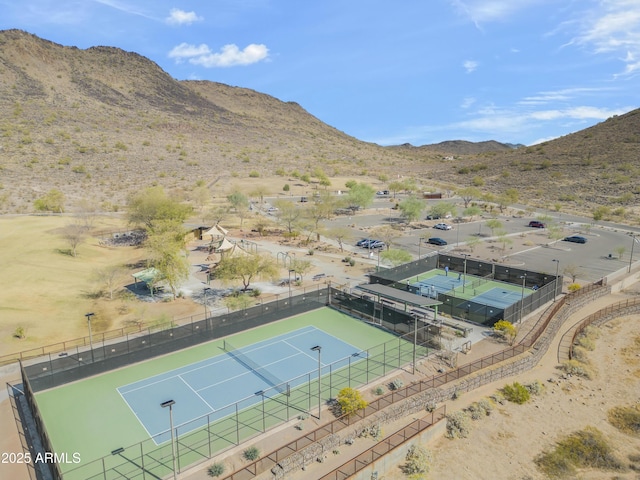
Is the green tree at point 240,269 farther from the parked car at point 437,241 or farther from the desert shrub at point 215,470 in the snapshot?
the parked car at point 437,241

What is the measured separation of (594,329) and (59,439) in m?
34.4

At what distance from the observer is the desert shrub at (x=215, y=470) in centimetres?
1654

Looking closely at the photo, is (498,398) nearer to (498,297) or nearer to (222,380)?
(222,380)

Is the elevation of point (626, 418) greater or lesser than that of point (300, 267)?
lesser

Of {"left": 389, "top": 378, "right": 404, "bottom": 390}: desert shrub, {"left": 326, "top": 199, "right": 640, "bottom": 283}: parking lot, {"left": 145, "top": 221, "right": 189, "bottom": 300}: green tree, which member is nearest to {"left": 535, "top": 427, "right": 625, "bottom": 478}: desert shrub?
{"left": 389, "top": 378, "right": 404, "bottom": 390}: desert shrub

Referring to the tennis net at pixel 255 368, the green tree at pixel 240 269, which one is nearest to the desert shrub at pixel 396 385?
the tennis net at pixel 255 368

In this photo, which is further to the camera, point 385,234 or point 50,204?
point 50,204

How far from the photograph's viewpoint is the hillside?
299ft

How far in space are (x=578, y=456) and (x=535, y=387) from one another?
4.86m

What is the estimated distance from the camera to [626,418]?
21516 mm

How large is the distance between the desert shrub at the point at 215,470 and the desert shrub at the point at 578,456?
44.4 feet

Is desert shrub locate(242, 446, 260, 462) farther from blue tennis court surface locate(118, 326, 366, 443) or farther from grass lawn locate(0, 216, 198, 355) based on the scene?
grass lawn locate(0, 216, 198, 355)

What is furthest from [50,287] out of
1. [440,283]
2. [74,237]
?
[440,283]

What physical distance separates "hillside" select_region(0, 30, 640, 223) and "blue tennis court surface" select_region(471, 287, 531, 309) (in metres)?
55.9
